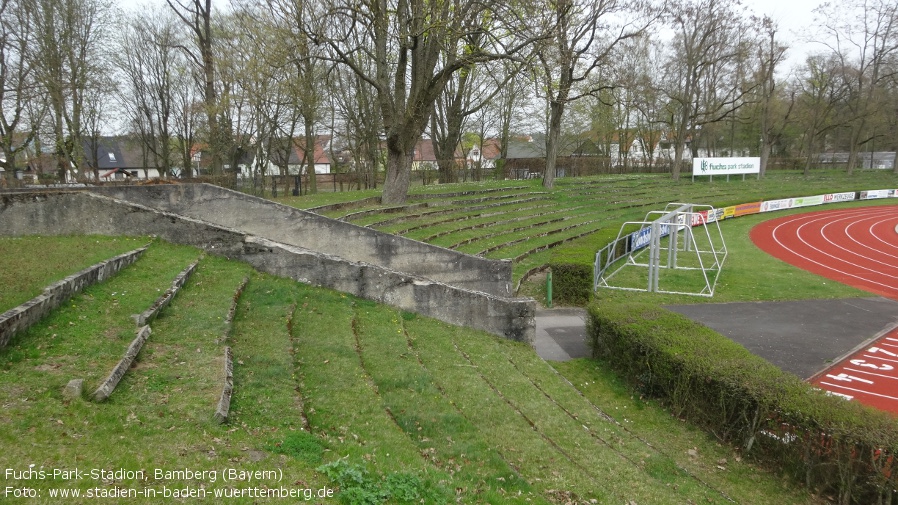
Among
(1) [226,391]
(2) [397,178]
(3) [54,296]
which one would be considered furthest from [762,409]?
(2) [397,178]

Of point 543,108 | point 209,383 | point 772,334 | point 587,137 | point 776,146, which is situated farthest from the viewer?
point 776,146

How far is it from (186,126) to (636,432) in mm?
38954

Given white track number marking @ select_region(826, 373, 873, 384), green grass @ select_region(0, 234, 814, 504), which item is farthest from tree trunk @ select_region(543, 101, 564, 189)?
green grass @ select_region(0, 234, 814, 504)

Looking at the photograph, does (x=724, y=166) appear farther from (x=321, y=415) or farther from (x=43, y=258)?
(x=43, y=258)

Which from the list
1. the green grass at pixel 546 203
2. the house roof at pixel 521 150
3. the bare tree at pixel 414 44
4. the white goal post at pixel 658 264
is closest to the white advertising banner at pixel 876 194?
the green grass at pixel 546 203

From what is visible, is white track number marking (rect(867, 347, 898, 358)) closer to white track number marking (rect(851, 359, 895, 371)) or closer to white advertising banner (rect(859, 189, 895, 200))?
white track number marking (rect(851, 359, 895, 371))

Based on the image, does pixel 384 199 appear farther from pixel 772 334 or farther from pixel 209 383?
pixel 209 383

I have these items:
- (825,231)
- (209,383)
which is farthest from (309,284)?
(825,231)

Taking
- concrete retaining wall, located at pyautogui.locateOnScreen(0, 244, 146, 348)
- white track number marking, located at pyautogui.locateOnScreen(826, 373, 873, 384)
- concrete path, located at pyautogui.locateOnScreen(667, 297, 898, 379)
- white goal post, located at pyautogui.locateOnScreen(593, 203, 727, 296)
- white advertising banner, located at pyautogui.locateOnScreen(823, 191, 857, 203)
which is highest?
white advertising banner, located at pyautogui.locateOnScreen(823, 191, 857, 203)

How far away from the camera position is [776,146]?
76188 millimetres

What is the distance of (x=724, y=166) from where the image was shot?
1911 inches

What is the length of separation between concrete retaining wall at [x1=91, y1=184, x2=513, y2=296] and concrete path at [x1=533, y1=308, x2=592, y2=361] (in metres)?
1.39

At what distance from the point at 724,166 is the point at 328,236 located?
4483cm

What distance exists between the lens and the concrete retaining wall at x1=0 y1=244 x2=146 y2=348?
605 cm
